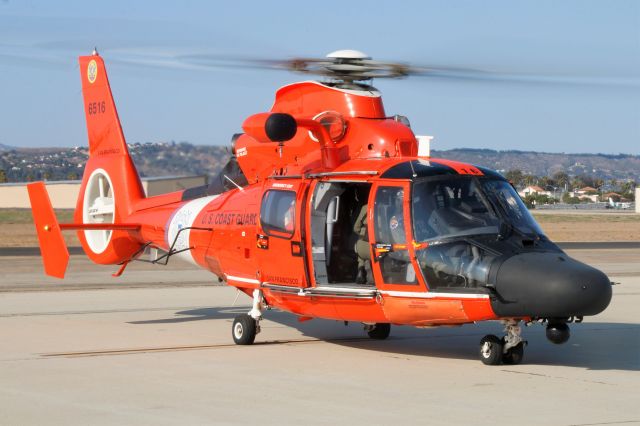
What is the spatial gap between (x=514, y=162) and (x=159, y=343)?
240 inches

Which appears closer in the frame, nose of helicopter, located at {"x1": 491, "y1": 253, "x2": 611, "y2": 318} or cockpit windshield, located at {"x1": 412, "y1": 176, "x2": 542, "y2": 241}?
nose of helicopter, located at {"x1": 491, "y1": 253, "x2": 611, "y2": 318}

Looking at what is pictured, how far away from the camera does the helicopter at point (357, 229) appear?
1138 cm

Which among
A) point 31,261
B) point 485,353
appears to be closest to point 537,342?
point 485,353

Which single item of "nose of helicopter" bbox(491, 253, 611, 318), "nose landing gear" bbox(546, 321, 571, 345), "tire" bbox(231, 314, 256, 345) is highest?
"nose of helicopter" bbox(491, 253, 611, 318)

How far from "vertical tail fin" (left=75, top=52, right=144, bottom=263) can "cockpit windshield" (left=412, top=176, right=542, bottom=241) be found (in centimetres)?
669

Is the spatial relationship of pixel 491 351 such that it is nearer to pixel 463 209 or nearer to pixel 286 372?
pixel 463 209

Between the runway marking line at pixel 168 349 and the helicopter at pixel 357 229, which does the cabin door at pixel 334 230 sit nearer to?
the helicopter at pixel 357 229

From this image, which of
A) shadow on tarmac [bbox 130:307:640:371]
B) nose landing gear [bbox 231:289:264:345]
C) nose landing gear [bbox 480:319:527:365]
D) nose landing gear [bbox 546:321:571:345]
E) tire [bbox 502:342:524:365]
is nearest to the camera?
nose landing gear [bbox 546:321:571:345]

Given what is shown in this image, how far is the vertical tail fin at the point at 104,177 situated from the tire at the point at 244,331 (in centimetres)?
360

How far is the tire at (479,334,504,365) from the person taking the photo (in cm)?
1198

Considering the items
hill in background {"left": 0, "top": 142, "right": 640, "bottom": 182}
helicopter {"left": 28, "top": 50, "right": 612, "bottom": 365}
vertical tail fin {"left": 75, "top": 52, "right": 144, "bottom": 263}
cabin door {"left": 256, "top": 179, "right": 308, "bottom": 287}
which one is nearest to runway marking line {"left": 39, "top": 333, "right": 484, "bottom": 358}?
helicopter {"left": 28, "top": 50, "right": 612, "bottom": 365}

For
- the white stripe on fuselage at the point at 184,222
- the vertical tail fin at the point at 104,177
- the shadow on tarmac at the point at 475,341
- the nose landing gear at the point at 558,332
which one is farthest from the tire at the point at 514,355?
the vertical tail fin at the point at 104,177

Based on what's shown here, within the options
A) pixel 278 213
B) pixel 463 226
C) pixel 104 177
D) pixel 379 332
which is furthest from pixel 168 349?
pixel 104 177

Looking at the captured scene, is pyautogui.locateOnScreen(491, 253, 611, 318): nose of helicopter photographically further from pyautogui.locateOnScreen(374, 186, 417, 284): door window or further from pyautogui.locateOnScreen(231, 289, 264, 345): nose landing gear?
pyautogui.locateOnScreen(231, 289, 264, 345): nose landing gear
